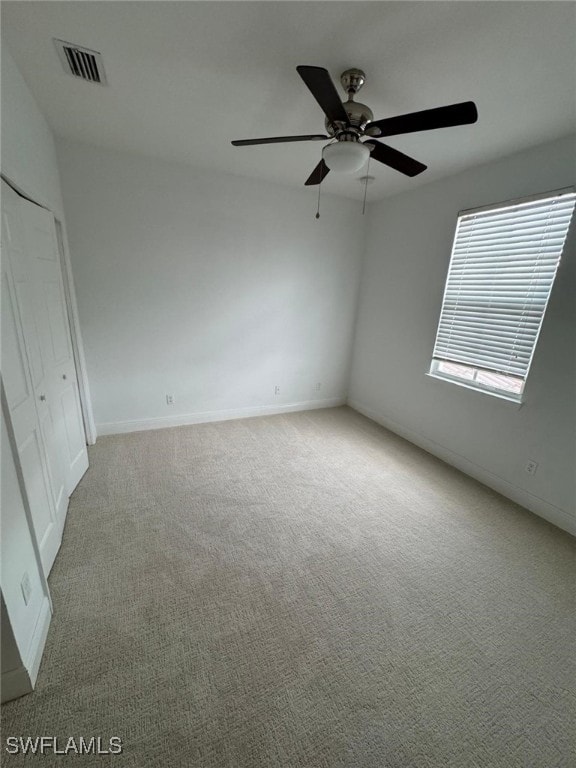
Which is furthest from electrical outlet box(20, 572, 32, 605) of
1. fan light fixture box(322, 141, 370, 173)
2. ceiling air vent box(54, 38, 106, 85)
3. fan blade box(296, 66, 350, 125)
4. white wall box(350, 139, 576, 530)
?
white wall box(350, 139, 576, 530)

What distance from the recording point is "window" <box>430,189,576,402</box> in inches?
89.9

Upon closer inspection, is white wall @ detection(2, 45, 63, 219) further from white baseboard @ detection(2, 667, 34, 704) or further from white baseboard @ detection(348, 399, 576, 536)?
white baseboard @ detection(348, 399, 576, 536)

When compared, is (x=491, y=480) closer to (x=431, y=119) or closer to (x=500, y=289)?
(x=500, y=289)

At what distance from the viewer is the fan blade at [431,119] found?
1315 mm

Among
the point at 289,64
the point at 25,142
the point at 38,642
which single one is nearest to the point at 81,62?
the point at 25,142

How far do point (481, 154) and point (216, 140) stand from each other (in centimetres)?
212

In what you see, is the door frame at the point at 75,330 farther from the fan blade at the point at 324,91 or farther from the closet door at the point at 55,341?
the fan blade at the point at 324,91

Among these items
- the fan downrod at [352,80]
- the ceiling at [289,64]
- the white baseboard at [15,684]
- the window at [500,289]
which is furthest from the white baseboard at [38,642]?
the window at [500,289]

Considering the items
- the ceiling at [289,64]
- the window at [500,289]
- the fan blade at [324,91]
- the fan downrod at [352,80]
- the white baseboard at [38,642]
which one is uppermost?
the ceiling at [289,64]

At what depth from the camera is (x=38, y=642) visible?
133 centimetres

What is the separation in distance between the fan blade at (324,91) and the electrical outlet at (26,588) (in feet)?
7.56

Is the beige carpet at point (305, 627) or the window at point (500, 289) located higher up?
the window at point (500, 289)

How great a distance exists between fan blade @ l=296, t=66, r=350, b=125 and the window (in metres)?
1.78

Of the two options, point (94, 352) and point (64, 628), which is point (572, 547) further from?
point (94, 352)
